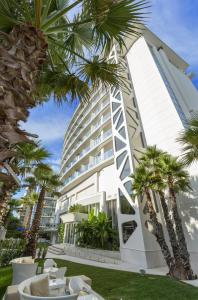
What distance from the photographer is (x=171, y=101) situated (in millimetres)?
18641

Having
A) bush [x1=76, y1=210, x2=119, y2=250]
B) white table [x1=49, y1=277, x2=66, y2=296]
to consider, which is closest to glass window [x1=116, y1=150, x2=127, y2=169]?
→ bush [x1=76, y1=210, x2=119, y2=250]

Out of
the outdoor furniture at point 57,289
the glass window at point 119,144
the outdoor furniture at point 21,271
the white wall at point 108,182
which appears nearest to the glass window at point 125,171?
the glass window at point 119,144

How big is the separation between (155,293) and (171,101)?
56.6 feet

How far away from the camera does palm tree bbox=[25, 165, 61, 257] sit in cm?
1256

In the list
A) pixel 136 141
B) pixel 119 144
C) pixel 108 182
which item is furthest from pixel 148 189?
pixel 108 182

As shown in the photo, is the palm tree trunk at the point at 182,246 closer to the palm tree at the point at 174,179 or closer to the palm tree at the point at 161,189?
the palm tree at the point at 174,179

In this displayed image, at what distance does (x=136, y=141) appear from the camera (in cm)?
1983

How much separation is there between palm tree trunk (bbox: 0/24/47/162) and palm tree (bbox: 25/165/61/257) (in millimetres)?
9177

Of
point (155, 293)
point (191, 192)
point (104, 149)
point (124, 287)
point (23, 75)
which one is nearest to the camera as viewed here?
point (23, 75)

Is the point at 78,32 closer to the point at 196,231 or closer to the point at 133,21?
the point at 133,21

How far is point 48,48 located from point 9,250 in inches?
503

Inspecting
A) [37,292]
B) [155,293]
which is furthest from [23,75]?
[155,293]

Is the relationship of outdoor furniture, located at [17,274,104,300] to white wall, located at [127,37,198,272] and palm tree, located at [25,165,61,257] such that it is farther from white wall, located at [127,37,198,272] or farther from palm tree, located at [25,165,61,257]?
white wall, located at [127,37,198,272]

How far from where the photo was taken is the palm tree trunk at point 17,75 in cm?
209
